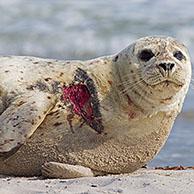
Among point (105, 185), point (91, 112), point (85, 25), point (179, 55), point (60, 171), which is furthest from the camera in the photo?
point (85, 25)

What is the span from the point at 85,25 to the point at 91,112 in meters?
9.62

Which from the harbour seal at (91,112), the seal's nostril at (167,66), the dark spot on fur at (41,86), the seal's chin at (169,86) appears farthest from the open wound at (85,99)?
the seal's nostril at (167,66)

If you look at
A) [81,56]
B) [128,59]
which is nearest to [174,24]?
[81,56]

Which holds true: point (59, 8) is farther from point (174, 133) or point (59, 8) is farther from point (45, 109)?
point (45, 109)

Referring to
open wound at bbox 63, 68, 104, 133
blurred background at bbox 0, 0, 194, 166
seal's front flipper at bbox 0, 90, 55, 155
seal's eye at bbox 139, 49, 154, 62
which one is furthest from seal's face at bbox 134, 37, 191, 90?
blurred background at bbox 0, 0, 194, 166

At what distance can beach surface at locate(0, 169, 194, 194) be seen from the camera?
484 centimetres

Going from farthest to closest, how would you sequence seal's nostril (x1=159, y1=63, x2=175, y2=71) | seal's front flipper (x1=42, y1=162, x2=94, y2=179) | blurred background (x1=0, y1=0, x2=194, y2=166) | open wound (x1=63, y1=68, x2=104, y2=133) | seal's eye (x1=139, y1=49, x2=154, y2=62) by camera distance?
blurred background (x1=0, y1=0, x2=194, y2=166), open wound (x1=63, y1=68, x2=104, y2=133), seal's eye (x1=139, y1=49, x2=154, y2=62), seal's front flipper (x1=42, y1=162, x2=94, y2=179), seal's nostril (x1=159, y1=63, x2=175, y2=71)

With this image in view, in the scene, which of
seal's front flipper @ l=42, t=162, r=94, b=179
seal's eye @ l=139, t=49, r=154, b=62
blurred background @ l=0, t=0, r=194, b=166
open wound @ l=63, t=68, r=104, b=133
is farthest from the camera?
blurred background @ l=0, t=0, r=194, b=166

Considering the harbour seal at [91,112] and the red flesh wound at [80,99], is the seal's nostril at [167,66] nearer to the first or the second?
the harbour seal at [91,112]

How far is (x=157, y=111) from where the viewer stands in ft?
18.4

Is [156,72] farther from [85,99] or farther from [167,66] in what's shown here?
[85,99]

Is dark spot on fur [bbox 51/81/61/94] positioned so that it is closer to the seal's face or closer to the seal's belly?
the seal's belly

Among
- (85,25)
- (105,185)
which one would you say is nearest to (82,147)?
(105,185)

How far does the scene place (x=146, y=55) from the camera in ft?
18.0
